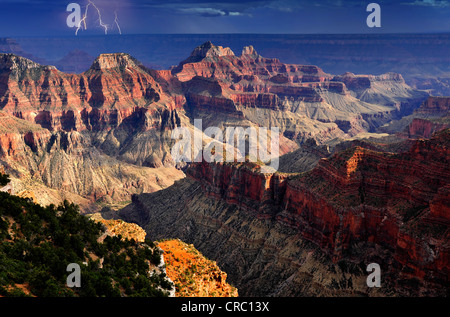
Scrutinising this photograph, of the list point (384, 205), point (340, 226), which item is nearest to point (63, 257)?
point (340, 226)

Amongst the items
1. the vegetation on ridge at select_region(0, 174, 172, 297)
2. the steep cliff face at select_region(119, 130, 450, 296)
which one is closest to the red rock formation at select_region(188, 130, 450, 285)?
the steep cliff face at select_region(119, 130, 450, 296)

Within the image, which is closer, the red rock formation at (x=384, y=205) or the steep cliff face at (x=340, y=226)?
the red rock formation at (x=384, y=205)

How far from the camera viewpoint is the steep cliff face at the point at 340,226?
7700cm

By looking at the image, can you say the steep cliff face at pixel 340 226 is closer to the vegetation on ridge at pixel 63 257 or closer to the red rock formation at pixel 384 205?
the red rock formation at pixel 384 205

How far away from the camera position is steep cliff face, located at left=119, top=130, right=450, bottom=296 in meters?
77.0

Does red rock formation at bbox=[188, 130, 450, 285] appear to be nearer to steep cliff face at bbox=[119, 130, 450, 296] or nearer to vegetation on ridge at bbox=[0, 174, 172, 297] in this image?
steep cliff face at bbox=[119, 130, 450, 296]

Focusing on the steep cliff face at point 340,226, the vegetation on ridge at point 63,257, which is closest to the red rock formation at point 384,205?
the steep cliff face at point 340,226

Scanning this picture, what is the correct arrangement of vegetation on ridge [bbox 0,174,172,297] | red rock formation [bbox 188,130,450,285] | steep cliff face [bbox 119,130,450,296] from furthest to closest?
steep cliff face [bbox 119,130,450,296], red rock formation [bbox 188,130,450,285], vegetation on ridge [bbox 0,174,172,297]

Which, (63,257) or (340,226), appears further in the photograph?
(340,226)

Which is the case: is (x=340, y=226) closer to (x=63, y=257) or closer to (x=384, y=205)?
(x=384, y=205)

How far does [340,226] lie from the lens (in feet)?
295
